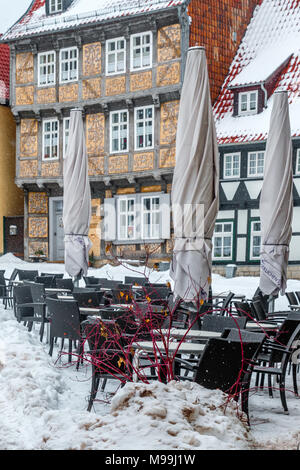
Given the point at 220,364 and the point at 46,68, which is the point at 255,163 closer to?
the point at 46,68

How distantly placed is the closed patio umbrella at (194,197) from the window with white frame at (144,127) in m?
13.2

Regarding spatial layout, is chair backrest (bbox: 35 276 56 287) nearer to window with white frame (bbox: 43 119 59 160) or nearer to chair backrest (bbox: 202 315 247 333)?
chair backrest (bbox: 202 315 247 333)

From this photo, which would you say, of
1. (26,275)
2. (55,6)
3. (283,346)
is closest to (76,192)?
(26,275)

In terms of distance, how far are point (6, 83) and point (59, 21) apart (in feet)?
13.2

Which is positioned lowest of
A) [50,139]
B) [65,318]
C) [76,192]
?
[65,318]

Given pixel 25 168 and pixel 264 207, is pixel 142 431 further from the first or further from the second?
pixel 25 168

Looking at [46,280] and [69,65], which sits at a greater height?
[69,65]

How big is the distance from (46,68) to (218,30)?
5964 millimetres

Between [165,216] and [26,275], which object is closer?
[26,275]

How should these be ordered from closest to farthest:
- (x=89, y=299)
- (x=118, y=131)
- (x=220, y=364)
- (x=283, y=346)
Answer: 1. (x=220, y=364)
2. (x=283, y=346)
3. (x=89, y=299)
4. (x=118, y=131)

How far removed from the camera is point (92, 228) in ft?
70.0

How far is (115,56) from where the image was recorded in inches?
793

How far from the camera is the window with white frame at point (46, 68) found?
21.3 metres

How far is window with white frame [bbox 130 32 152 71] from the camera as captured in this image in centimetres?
1950
